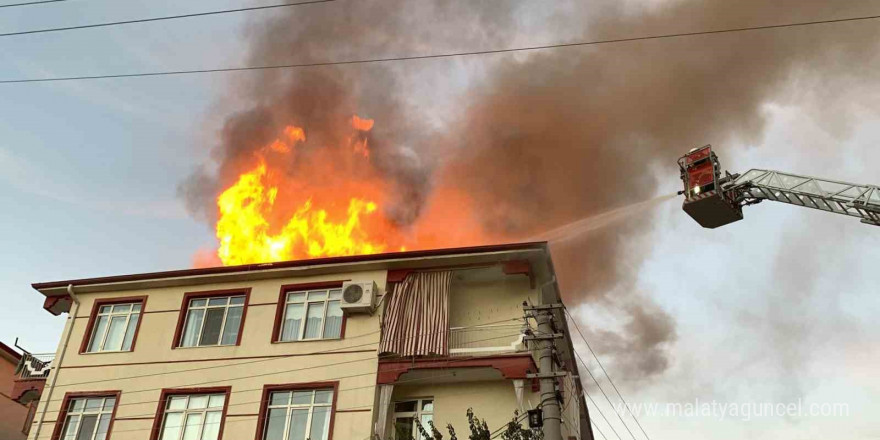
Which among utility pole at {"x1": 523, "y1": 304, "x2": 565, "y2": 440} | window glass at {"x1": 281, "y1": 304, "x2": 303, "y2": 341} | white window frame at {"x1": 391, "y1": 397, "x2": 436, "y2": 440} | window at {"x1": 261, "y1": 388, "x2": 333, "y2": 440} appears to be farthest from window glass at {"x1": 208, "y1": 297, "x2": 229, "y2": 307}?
utility pole at {"x1": 523, "y1": 304, "x2": 565, "y2": 440}

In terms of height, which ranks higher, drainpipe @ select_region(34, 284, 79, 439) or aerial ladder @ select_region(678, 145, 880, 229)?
aerial ladder @ select_region(678, 145, 880, 229)

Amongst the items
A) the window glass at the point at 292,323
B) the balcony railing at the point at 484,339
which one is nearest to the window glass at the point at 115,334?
the window glass at the point at 292,323

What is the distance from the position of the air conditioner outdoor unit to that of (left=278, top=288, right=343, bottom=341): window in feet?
1.08

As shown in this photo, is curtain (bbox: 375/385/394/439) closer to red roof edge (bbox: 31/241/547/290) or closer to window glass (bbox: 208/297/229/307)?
red roof edge (bbox: 31/241/547/290)

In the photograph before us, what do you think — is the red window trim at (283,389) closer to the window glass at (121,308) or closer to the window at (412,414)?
the window at (412,414)

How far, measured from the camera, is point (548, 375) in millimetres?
15031

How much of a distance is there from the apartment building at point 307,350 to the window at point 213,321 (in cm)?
4

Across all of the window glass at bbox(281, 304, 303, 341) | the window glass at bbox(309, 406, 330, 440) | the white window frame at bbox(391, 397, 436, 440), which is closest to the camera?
the window glass at bbox(309, 406, 330, 440)

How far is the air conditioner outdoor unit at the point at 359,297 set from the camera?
2235 cm

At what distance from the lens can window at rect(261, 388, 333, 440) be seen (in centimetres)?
2102

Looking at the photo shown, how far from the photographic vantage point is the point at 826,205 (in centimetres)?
2122

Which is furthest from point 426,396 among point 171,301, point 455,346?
point 171,301

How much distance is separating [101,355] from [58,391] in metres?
1.71

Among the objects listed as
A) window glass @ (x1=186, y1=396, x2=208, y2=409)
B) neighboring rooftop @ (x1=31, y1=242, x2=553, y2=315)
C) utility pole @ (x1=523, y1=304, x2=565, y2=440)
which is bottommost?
utility pole @ (x1=523, y1=304, x2=565, y2=440)
